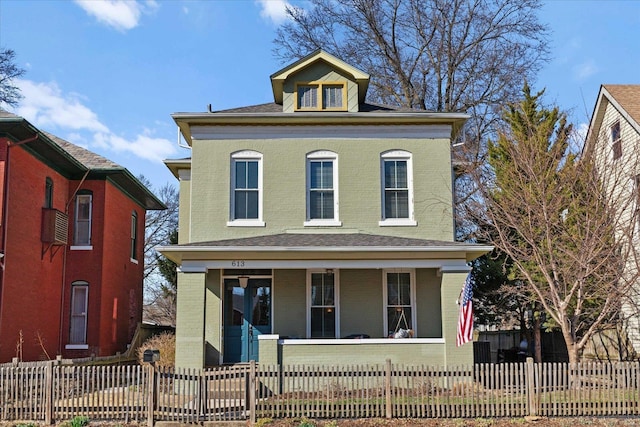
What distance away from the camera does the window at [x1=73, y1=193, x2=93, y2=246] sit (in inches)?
968

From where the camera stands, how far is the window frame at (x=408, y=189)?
18.6m

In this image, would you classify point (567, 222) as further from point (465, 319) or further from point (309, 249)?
point (309, 249)

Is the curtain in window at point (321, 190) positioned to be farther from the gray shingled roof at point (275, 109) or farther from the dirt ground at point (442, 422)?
the dirt ground at point (442, 422)

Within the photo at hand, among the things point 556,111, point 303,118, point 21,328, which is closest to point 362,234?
point 303,118

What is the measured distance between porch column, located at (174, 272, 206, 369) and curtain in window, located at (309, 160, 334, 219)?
4.03m

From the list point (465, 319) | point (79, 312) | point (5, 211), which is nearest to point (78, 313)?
point (79, 312)

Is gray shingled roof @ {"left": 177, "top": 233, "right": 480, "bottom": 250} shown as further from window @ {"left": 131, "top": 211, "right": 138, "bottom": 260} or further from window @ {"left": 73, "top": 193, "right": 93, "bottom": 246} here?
window @ {"left": 131, "top": 211, "right": 138, "bottom": 260}

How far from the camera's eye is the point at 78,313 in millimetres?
24062

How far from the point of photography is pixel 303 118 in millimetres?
18656

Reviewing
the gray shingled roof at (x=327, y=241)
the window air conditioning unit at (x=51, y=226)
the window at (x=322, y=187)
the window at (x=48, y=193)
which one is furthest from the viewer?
the window at (x=48, y=193)

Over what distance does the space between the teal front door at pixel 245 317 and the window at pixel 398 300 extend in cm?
325

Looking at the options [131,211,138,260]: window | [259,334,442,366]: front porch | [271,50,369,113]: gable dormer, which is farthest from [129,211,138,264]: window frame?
[259,334,442,366]: front porch

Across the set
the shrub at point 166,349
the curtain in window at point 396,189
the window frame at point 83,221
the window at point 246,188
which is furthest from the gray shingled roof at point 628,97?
the window frame at point 83,221

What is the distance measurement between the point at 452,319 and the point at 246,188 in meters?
6.52
